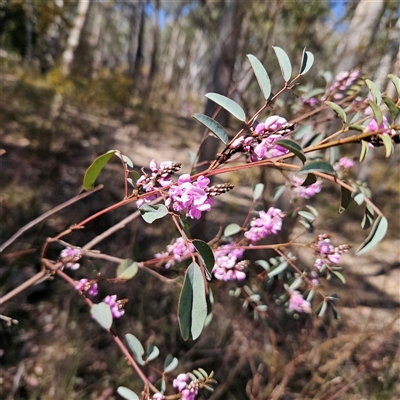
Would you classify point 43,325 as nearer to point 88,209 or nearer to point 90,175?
point 88,209

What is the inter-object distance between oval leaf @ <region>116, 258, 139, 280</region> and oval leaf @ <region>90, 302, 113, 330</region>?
152 mm

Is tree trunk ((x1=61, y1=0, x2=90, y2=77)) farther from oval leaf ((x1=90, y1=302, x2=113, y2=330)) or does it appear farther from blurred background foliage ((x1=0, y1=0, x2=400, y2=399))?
oval leaf ((x1=90, y1=302, x2=113, y2=330))

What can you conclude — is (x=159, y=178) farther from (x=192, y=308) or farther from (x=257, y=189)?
(x=257, y=189)

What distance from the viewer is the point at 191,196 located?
0.56 meters

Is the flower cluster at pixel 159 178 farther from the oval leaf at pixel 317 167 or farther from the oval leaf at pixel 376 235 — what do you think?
the oval leaf at pixel 376 235

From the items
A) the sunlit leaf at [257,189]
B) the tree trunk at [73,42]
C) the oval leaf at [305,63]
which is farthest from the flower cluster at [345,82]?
the tree trunk at [73,42]

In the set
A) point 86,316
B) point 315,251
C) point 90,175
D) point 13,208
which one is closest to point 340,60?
point 315,251

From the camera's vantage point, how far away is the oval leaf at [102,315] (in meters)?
0.73

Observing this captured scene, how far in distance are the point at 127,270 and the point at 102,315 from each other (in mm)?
206

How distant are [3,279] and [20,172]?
1899 millimetres

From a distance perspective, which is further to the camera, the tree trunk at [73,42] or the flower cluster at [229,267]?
the tree trunk at [73,42]

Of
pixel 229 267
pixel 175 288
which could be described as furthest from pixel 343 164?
pixel 175 288

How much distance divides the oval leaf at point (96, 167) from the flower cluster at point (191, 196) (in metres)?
0.14

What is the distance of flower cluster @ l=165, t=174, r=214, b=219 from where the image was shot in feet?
1.78
